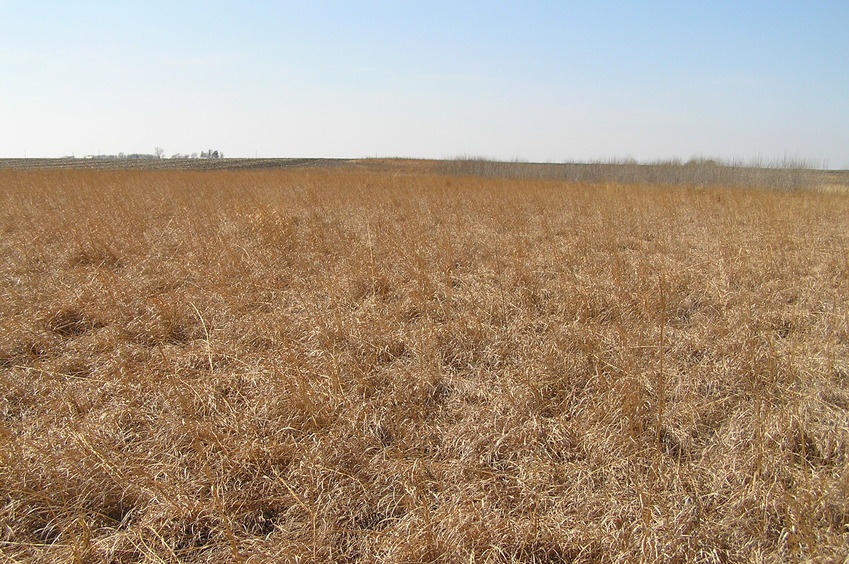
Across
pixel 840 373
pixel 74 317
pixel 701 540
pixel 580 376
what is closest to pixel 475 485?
pixel 701 540

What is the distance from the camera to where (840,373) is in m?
2.07

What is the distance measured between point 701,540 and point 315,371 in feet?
5.32

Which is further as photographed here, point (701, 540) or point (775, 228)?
point (775, 228)

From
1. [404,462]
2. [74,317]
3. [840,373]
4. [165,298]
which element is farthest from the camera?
[165,298]

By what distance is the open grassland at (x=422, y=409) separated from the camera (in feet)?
4.26

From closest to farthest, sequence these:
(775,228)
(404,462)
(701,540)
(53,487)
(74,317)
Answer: (701,540) → (53,487) → (404,462) → (74,317) → (775,228)

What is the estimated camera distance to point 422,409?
190cm

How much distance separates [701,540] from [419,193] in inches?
316

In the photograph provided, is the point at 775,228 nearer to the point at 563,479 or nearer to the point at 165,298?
the point at 563,479

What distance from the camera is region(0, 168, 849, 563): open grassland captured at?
1300mm

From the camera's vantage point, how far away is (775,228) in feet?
17.1

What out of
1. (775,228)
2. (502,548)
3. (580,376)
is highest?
(775,228)

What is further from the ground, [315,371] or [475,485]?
[315,371]

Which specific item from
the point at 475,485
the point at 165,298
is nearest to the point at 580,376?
the point at 475,485
